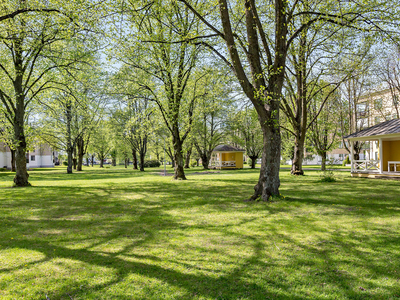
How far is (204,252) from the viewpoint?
4.64 metres

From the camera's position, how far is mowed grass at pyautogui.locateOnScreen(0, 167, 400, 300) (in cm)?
341

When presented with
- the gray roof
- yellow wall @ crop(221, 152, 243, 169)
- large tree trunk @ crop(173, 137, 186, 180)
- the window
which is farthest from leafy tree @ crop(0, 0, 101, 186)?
the window

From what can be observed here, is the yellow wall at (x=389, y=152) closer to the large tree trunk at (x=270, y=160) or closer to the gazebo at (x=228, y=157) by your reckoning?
the large tree trunk at (x=270, y=160)

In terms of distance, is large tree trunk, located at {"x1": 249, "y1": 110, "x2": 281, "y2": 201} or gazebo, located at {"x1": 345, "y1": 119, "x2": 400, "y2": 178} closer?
large tree trunk, located at {"x1": 249, "y1": 110, "x2": 281, "y2": 201}

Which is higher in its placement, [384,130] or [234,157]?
[384,130]

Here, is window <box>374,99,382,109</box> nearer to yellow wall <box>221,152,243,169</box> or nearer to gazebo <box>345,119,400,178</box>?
gazebo <box>345,119,400,178</box>

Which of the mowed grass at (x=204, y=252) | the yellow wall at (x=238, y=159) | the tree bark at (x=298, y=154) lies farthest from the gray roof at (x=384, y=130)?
the yellow wall at (x=238, y=159)

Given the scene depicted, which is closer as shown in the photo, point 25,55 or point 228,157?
point 25,55

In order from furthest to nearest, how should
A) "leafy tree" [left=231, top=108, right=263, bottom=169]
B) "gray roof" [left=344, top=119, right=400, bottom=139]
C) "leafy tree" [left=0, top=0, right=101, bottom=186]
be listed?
1. "leafy tree" [left=231, top=108, right=263, bottom=169]
2. "gray roof" [left=344, top=119, right=400, bottom=139]
3. "leafy tree" [left=0, top=0, right=101, bottom=186]

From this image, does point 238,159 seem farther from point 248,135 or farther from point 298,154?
point 298,154

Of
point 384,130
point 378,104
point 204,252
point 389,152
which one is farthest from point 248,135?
point 204,252

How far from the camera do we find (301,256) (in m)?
4.42

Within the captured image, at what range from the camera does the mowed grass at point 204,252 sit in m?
3.41

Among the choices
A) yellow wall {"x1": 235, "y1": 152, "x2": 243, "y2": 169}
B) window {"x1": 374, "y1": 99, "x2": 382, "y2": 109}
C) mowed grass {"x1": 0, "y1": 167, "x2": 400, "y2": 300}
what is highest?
window {"x1": 374, "y1": 99, "x2": 382, "y2": 109}
